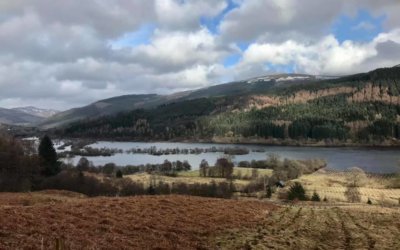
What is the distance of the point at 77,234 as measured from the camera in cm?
1909

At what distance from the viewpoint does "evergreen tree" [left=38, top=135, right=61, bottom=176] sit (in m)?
89.2

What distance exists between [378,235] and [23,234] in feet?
56.8

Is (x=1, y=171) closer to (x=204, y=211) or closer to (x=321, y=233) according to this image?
(x=204, y=211)

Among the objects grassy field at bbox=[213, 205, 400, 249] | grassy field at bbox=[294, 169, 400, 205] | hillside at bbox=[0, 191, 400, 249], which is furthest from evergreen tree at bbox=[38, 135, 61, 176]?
grassy field at bbox=[213, 205, 400, 249]

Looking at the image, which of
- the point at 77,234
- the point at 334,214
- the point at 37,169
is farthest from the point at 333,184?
the point at 77,234

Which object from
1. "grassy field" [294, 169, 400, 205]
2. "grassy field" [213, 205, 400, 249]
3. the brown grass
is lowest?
"grassy field" [294, 169, 400, 205]

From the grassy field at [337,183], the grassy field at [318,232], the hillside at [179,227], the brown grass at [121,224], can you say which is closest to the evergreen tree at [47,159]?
the hillside at [179,227]

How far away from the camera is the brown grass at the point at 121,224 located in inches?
708

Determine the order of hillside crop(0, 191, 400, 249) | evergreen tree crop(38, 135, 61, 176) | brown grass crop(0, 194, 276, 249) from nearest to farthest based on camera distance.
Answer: brown grass crop(0, 194, 276, 249), hillside crop(0, 191, 400, 249), evergreen tree crop(38, 135, 61, 176)

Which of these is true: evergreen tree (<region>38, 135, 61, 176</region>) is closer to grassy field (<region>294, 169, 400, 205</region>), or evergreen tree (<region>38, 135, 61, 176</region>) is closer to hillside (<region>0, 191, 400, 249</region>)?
hillside (<region>0, 191, 400, 249</region>)

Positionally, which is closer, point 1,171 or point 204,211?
point 204,211

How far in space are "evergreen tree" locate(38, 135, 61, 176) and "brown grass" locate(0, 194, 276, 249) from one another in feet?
201

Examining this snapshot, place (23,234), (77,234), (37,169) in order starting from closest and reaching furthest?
(23,234) → (77,234) → (37,169)

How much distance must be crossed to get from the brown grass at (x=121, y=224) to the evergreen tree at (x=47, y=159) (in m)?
61.2
